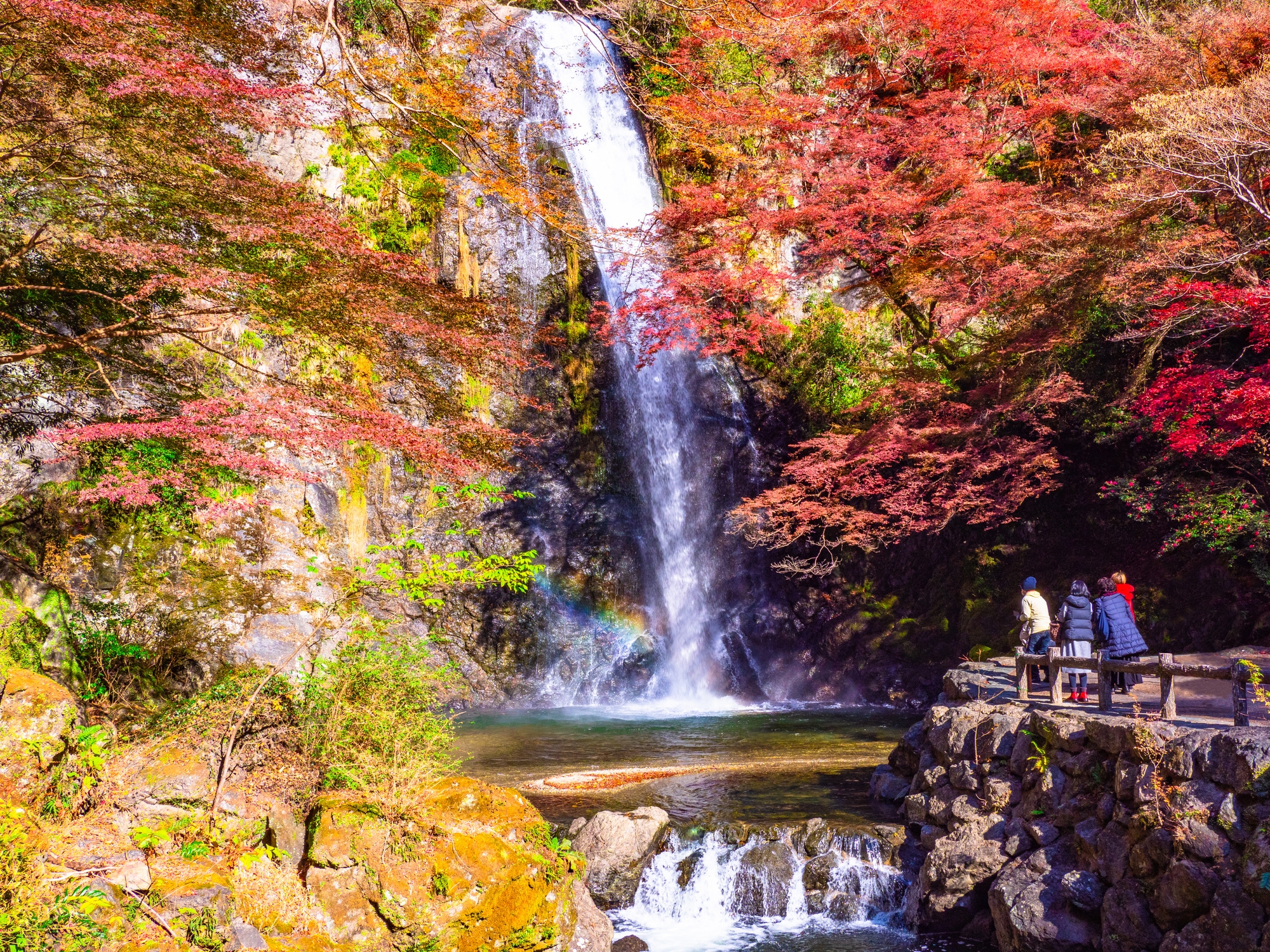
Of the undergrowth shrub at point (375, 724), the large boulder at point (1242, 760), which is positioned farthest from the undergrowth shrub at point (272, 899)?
the large boulder at point (1242, 760)

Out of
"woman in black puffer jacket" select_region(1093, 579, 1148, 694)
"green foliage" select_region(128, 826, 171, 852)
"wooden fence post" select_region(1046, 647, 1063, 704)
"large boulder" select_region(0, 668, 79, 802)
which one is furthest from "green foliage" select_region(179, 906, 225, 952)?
"woman in black puffer jacket" select_region(1093, 579, 1148, 694)

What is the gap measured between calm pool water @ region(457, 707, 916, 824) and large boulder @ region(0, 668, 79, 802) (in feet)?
14.2

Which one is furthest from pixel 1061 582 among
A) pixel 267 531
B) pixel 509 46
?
pixel 509 46

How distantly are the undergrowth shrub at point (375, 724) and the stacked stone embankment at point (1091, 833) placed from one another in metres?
4.78

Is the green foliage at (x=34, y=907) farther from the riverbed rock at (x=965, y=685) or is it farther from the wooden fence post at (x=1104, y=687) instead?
the riverbed rock at (x=965, y=685)

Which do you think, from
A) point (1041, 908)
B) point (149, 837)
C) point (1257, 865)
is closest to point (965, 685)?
point (1041, 908)

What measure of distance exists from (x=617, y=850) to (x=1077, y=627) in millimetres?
5589

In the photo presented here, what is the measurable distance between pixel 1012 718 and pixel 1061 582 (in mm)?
6912

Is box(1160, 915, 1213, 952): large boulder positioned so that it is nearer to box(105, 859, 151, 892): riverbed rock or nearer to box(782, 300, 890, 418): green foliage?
box(105, 859, 151, 892): riverbed rock

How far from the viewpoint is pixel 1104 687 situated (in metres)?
7.17

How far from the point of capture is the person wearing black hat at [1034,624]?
30.0ft

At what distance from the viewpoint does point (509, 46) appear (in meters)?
19.9

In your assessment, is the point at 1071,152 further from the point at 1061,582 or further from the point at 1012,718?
the point at 1012,718

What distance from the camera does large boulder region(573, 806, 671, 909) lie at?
24.4 feet
